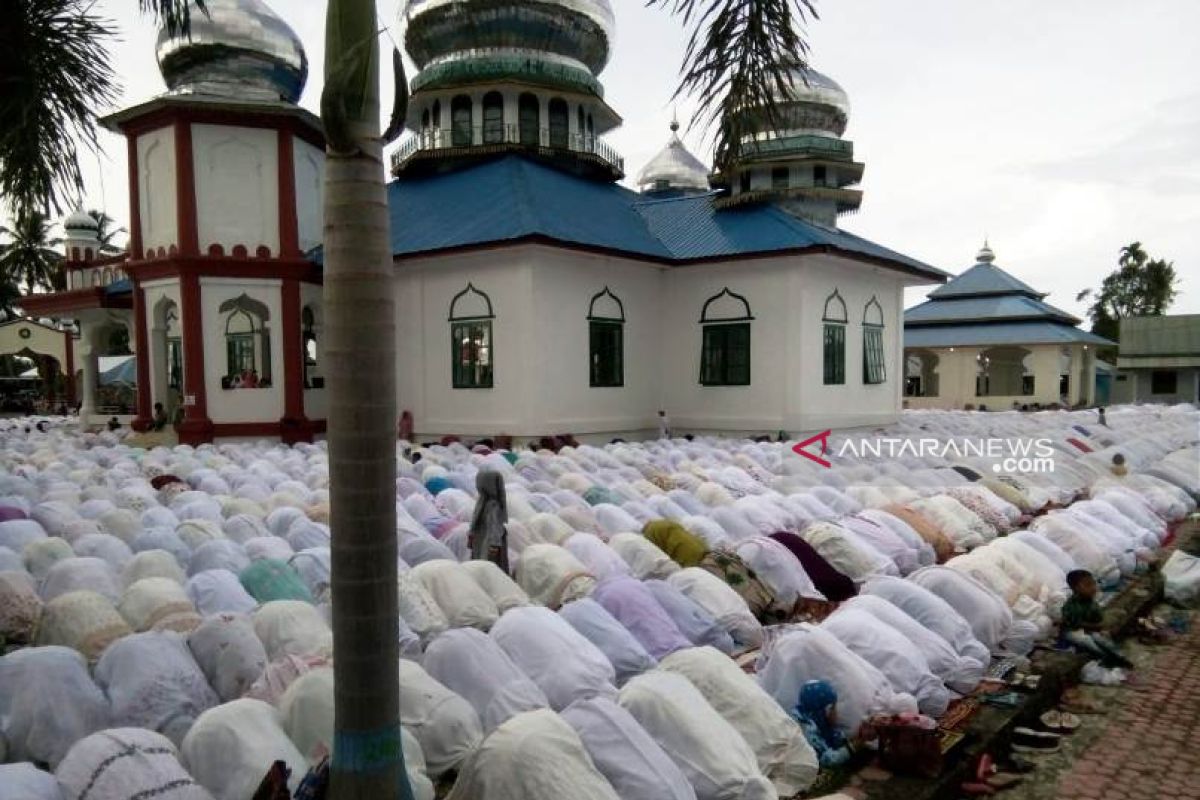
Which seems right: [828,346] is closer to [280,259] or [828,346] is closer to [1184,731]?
[280,259]

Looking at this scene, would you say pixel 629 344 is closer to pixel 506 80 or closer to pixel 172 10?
pixel 506 80

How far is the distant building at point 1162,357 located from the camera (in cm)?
3903

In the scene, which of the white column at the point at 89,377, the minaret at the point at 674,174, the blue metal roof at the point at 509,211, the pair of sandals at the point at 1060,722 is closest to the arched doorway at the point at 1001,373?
the minaret at the point at 674,174

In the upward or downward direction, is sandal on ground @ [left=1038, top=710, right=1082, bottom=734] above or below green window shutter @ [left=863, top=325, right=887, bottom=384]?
below

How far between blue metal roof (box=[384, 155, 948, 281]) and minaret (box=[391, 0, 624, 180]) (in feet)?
1.80

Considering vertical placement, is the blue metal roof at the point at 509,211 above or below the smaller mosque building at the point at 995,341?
above

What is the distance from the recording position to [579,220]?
18.5 m

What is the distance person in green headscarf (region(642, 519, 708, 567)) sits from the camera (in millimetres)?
8695

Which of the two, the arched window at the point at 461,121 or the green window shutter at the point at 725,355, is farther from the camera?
the arched window at the point at 461,121

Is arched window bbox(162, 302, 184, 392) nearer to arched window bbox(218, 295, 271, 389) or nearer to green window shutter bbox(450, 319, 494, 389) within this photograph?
arched window bbox(218, 295, 271, 389)

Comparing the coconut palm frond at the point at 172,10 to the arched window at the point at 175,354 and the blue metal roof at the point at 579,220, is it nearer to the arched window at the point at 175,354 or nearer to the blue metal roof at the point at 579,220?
the blue metal roof at the point at 579,220

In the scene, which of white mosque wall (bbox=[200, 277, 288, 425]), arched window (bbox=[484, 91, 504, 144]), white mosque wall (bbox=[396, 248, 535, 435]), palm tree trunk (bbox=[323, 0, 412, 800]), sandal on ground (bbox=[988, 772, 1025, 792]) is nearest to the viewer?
palm tree trunk (bbox=[323, 0, 412, 800])

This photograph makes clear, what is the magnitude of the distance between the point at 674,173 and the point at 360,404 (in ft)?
102

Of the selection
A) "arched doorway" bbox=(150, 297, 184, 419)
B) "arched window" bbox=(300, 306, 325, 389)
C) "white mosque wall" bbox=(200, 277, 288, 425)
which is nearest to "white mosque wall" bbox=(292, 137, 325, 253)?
"white mosque wall" bbox=(200, 277, 288, 425)
